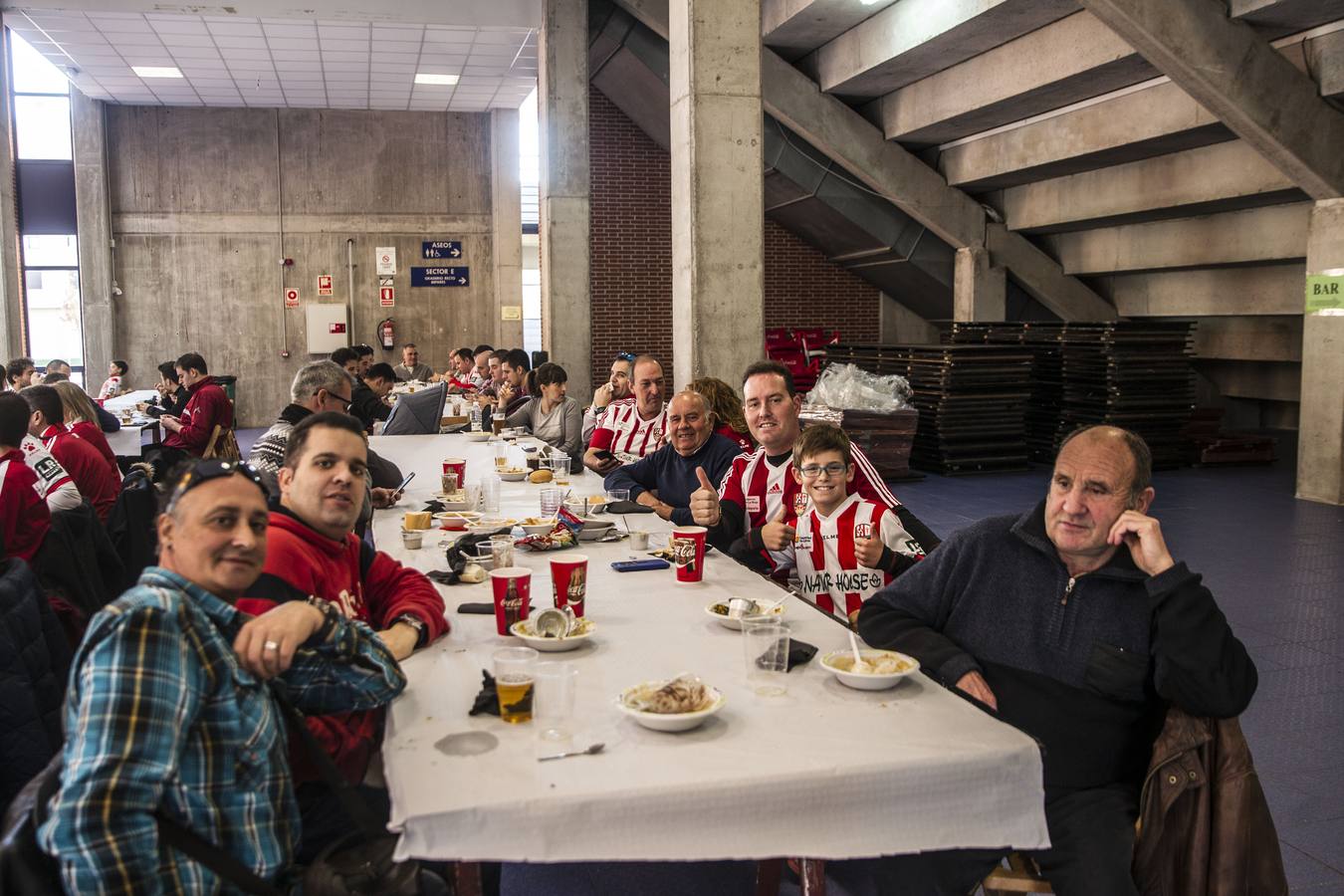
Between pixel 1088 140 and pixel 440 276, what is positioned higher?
pixel 1088 140

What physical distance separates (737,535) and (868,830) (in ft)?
7.67

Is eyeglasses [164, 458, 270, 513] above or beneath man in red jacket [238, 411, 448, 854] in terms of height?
above

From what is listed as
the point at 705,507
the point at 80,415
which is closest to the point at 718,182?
the point at 705,507

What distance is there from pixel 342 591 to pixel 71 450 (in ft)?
10.8

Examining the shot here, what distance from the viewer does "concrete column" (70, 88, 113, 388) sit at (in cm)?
1731

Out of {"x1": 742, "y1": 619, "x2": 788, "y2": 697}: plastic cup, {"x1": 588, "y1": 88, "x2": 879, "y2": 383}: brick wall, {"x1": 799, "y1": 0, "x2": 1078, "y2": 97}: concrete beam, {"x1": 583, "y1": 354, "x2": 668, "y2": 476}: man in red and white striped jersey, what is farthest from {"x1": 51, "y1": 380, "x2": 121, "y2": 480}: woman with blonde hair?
{"x1": 588, "y1": 88, "x2": 879, "y2": 383}: brick wall

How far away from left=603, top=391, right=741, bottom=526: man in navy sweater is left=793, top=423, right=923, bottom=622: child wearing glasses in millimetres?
1288

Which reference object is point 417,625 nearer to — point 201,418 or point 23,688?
point 23,688

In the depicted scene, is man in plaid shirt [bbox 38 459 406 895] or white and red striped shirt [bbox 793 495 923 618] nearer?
man in plaid shirt [bbox 38 459 406 895]

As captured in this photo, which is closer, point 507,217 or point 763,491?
point 763,491

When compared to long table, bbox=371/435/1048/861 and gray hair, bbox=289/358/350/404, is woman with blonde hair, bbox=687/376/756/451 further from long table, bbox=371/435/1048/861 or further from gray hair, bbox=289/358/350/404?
long table, bbox=371/435/1048/861

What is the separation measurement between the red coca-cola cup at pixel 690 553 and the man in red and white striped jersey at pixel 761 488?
541 millimetres

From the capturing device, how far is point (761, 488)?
4309mm

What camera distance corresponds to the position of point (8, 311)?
12969 millimetres
